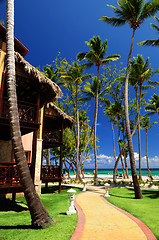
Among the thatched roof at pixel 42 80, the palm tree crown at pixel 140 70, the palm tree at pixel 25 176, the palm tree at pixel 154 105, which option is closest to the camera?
the palm tree at pixel 25 176

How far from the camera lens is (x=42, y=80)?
32.6ft

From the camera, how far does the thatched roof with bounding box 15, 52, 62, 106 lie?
951cm

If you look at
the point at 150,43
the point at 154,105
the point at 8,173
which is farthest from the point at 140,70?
the point at 8,173

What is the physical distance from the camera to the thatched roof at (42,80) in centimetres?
951

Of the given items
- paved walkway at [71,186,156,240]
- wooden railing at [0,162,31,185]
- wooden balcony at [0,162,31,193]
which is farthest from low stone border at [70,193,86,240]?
wooden railing at [0,162,31,185]

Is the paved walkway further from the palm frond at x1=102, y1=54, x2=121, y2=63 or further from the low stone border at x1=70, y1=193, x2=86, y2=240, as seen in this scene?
the palm frond at x1=102, y1=54, x2=121, y2=63

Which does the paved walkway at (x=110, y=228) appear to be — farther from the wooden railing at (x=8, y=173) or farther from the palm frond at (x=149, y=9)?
the palm frond at (x=149, y=9)

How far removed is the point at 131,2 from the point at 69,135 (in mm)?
21634

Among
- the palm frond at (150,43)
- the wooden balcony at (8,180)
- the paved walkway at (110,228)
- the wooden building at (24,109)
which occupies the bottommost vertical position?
the paved walkway at (110,228)

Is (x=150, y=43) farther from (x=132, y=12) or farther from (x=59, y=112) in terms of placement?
(x=59, y=112)

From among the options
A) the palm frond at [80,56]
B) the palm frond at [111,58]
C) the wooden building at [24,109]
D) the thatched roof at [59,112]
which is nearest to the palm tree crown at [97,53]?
the palm frond at [111,58]

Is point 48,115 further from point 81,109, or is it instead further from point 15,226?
point 81,109

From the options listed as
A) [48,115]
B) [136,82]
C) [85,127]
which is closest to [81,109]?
[85,127]

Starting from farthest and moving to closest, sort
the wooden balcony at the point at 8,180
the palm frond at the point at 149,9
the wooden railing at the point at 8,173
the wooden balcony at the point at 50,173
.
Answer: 1. the wooden balcony at the point at 50,173
2. the palm frond at the point at 149,9
3. the wooden railing at the point at 8,173
4. the wooden balcony at the point at 8,180
